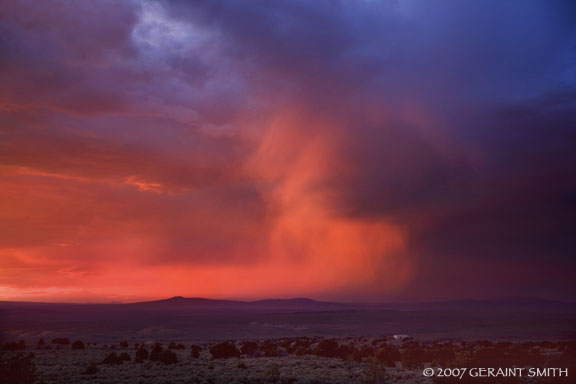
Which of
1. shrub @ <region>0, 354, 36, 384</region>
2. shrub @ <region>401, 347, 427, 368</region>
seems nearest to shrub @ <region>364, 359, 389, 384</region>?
shrub @ <region>401, 347, 427, 368</region>

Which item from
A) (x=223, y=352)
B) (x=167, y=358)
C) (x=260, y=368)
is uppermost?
(x=167, y=358)

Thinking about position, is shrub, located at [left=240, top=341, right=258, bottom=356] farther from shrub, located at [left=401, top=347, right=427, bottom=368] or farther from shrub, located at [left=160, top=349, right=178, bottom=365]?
shrub, located at [left=401, top=347, right=427, bottom=368]

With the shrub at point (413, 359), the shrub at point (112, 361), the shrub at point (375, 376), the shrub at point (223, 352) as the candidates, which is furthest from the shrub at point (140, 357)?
the shrub at point (413, 359)

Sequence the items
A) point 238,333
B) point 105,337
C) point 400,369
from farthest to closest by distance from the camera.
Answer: point 238,333
point 105,337
point 400,369

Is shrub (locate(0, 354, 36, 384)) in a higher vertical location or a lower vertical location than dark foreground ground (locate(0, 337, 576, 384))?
higher

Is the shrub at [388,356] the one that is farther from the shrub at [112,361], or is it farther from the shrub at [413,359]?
the shrub at [112,361]

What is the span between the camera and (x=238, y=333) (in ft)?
298

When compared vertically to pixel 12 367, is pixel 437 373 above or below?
below

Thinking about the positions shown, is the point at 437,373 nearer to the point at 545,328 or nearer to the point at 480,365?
the point at 480,365

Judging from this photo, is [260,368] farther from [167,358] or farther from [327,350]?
[327,350]

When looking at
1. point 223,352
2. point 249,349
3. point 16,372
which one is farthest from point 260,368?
point 249,349

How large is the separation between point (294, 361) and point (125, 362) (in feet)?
47.2

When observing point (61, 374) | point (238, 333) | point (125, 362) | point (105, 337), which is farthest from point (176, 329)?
point (61, 374)

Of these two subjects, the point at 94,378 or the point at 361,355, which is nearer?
the point at 94,378
